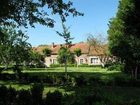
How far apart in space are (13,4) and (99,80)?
15.0 metres

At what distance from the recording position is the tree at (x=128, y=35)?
3578 centimetres

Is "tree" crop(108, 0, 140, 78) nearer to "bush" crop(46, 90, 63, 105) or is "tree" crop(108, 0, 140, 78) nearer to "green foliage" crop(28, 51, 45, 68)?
"green foliage" crop(28, 51, 45, 68)

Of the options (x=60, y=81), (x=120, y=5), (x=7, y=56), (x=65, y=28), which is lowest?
(x=60, y=81)

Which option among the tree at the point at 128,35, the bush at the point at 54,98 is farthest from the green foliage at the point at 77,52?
the bush at the point at 54,98

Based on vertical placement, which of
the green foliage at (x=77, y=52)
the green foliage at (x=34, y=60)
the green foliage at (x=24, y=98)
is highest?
the green foliage at (x=77, y=52)

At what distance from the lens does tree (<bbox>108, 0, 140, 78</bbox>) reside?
35781 mm

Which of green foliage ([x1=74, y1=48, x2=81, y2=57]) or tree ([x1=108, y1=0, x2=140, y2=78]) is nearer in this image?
tree ([x1=108, y1=0, x2=140, y2=78])

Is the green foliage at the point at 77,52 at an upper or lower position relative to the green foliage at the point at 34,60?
upper

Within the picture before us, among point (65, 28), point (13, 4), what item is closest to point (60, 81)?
point (65, 28)

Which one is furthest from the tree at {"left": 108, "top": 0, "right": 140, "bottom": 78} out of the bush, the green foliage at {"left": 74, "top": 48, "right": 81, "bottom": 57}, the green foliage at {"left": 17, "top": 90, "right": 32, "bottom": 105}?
the green foliage at {"left": 74, "top": 48, "right": 81, "bottom": 57}

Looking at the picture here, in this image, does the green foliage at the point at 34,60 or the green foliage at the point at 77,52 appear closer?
the green foliage at the point at 34,60

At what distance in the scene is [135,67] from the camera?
131ft

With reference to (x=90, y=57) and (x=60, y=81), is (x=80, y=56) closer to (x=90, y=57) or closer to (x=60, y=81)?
(x=90, y=57)

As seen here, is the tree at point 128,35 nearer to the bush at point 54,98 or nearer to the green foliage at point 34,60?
the green foliage at point 34,60
